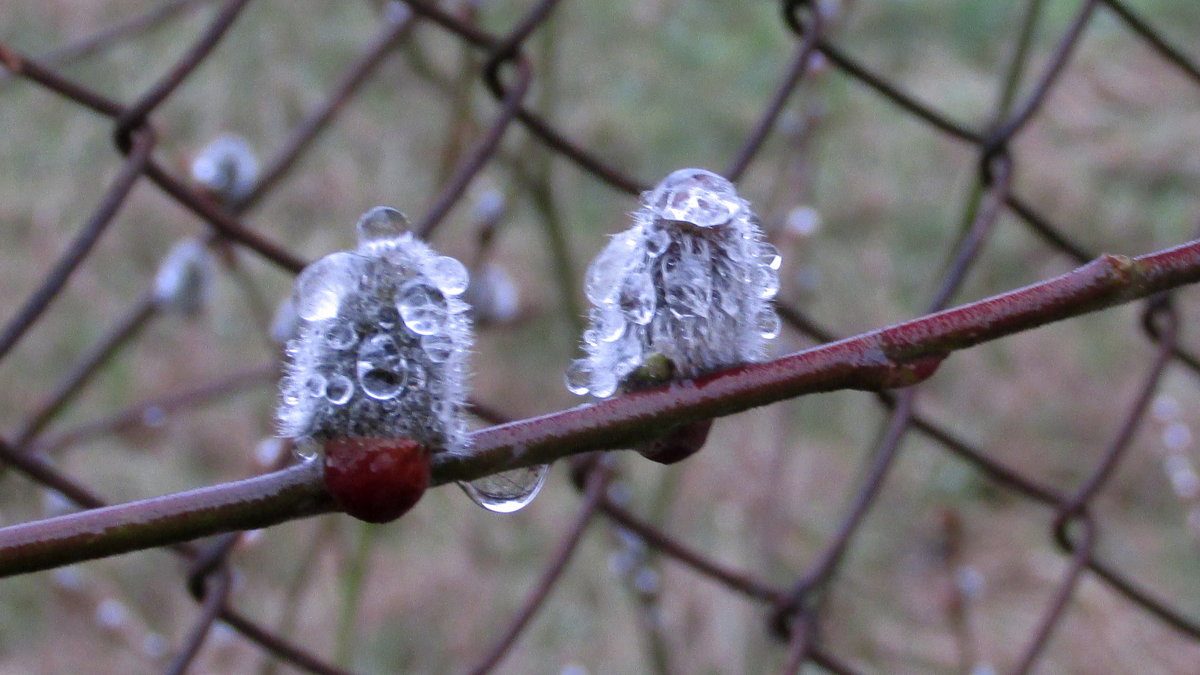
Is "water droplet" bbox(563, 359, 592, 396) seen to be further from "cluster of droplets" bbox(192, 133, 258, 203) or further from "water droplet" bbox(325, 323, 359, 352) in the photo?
"cluster of droplets" bbox(192, 133, 258, 203)

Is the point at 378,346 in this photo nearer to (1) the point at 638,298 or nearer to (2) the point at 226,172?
(1) the point at 638,298

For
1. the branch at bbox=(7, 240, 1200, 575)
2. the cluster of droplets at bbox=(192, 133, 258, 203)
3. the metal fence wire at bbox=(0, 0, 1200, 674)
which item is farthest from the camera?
the cluster of droplets at bbox=(192, 133, 258, 203)

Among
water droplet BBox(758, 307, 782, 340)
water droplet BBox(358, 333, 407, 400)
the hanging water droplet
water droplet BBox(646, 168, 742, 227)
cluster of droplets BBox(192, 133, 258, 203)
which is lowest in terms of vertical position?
the hanging water droplet

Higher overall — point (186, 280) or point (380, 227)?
point (186, 280)

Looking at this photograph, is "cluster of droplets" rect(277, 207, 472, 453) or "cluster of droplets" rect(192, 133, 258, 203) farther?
"cluster of droplets" rect(192, 133, 258, 203)

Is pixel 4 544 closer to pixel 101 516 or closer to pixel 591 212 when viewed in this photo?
pixel 101 516

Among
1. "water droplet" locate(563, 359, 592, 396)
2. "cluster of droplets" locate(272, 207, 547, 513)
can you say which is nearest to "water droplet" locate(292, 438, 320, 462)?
"cluster of droplets" locate(272, 207, 547, 513)

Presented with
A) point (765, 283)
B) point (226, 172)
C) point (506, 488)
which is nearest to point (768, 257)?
point (765, 283)

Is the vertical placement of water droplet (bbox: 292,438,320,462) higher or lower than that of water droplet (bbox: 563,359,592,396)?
lower
